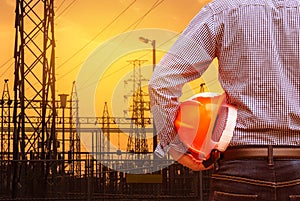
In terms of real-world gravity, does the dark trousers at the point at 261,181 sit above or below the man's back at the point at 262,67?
below

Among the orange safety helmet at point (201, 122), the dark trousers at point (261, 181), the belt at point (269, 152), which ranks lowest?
the dark trousers at point (261, 181)

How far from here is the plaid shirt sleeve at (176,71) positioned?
2.26 meters

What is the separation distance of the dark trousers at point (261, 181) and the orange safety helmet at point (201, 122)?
130 mm

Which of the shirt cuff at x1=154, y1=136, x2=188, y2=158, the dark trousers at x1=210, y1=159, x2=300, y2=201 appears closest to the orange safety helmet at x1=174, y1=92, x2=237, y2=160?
the shirt cuff at x1=154, y1=136, x2=188, y2=158

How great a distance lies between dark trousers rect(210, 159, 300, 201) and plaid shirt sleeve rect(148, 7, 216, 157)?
0.22 metres

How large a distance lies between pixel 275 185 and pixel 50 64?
19.3 metres

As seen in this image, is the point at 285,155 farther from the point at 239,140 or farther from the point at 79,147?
the point at 79,147

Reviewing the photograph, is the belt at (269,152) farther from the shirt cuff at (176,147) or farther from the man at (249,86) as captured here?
the shirt cuff at (176,147)

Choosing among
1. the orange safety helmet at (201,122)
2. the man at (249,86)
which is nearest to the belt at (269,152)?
the man at (249,86)

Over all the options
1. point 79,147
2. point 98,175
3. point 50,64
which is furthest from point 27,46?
point 79,147

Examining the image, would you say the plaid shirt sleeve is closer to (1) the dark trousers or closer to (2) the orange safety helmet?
(2) the orange safety helmet

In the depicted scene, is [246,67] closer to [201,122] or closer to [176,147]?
[201,122]

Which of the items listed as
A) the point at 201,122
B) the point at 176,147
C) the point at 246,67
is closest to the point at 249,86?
the point at 246,67

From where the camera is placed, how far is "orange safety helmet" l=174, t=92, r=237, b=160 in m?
2.28
